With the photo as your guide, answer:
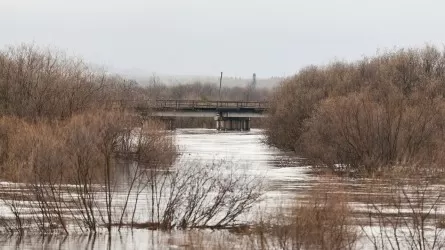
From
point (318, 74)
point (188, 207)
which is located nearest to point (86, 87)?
point (318, 74)

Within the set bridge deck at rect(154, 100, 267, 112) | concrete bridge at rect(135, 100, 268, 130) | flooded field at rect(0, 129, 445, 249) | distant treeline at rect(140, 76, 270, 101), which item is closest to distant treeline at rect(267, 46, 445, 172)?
flooded field at rect(0, 129, 445, 249)

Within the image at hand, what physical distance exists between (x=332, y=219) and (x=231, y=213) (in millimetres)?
4937

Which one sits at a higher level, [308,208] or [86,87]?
[86,87]

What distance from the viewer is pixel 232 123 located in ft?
346

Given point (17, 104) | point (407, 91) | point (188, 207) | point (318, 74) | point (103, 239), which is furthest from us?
point (318, 74)

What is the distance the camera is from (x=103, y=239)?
2055 centimetres

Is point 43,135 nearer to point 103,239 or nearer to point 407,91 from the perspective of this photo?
point 103,239

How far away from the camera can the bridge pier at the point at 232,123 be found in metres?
102

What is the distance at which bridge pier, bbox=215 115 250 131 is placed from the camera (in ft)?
334

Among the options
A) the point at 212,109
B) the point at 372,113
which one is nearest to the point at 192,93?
the point at 212,109

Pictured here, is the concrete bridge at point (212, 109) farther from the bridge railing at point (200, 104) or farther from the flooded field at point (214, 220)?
the flooded field at point (214, 220)

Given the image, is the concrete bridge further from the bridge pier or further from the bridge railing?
the bridge pier

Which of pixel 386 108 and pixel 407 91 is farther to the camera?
pixel 407 91

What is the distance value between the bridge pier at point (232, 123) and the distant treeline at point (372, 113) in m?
41.9
